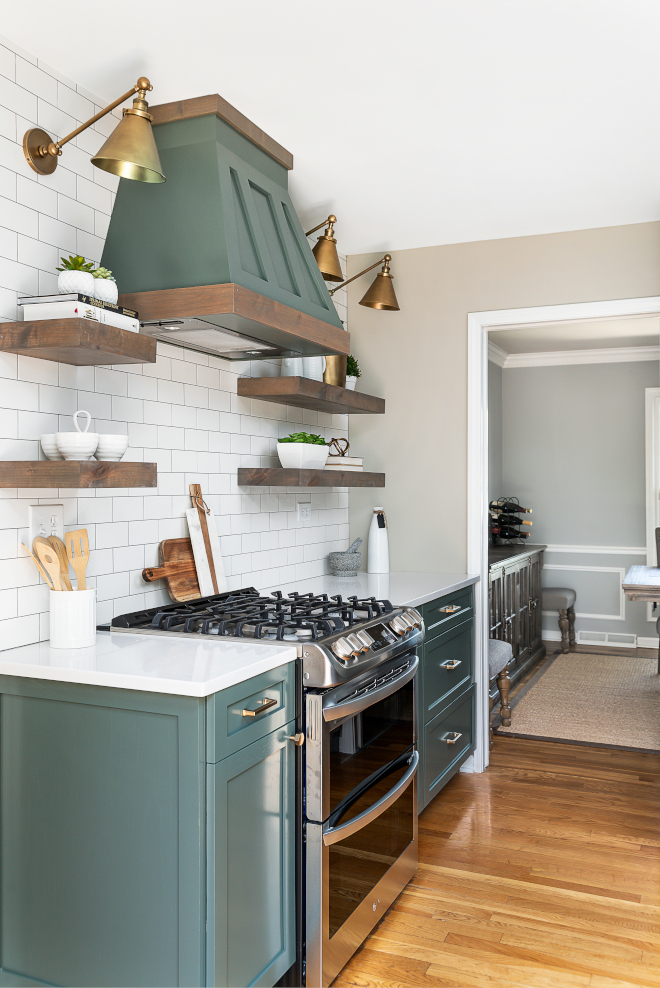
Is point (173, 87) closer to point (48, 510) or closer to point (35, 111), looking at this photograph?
point (35, 111)

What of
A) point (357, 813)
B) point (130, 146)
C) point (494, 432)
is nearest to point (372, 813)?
point (357, 813)

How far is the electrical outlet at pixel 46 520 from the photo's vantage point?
2.19m

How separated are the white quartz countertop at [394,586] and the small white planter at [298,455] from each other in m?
0.54

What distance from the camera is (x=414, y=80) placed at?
2.40 m

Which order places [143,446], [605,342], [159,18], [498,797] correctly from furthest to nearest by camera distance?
[605,342]
[498,797]
[143,446]
[159,18]

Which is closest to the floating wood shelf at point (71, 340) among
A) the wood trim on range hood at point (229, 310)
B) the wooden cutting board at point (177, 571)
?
the wood trim on range hood at point (229, 310)

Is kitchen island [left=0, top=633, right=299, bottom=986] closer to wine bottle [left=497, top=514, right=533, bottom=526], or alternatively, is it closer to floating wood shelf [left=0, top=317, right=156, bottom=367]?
floating wood shelf [left=0, top=317, right=156, bottom=367]

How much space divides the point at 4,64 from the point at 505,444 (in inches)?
230

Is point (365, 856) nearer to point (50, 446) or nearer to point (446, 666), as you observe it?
point (446, 666)

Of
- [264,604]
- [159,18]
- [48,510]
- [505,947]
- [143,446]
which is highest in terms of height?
[159,18]

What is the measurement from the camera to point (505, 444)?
737cm

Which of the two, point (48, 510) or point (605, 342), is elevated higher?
point (605, 342)

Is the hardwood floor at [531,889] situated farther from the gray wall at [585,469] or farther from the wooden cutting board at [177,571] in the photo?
the gray wall at [585,469]

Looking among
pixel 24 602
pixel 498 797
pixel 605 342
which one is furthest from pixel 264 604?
pixel 605 342
